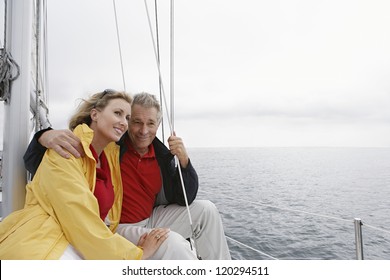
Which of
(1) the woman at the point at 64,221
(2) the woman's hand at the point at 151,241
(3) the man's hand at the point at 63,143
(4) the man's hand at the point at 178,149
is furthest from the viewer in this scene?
(4) the man's hand at the point at 178,149

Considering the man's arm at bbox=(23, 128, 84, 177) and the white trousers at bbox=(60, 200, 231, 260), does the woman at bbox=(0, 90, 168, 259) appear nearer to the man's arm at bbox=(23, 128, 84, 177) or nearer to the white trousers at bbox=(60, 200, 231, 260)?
the man's arm at bbox=(23, 128, 84, 177)

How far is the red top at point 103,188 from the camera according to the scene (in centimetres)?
116

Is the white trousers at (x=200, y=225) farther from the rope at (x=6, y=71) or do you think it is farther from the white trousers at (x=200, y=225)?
the rope at (x=6, y=71)

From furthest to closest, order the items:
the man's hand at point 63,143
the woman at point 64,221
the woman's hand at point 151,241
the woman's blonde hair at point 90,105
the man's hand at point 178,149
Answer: the man's hand at point 178,149
the woman's blonde hair at point 90,105
the woman's hand at point 151,241
the man's hand at point 63,143
the woman at point 64,221

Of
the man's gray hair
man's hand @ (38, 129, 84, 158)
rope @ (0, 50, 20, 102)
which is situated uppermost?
rope @ (0, 50, 20, 102)

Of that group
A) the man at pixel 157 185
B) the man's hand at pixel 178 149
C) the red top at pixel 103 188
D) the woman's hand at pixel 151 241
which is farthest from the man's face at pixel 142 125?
the woman's hand at pixel 151 241

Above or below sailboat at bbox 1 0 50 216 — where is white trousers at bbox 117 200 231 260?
below

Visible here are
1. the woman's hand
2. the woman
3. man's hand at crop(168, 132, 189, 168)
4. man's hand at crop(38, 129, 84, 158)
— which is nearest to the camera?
the woman

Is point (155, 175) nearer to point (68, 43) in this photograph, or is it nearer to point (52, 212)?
point (52, 212)

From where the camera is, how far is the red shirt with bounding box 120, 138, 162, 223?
1475 millimetres

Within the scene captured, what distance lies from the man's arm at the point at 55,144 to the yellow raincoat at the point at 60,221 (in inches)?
→ 1.0

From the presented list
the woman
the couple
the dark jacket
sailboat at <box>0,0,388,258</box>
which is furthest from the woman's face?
sailboat at <box>0,0,388,258</box>
